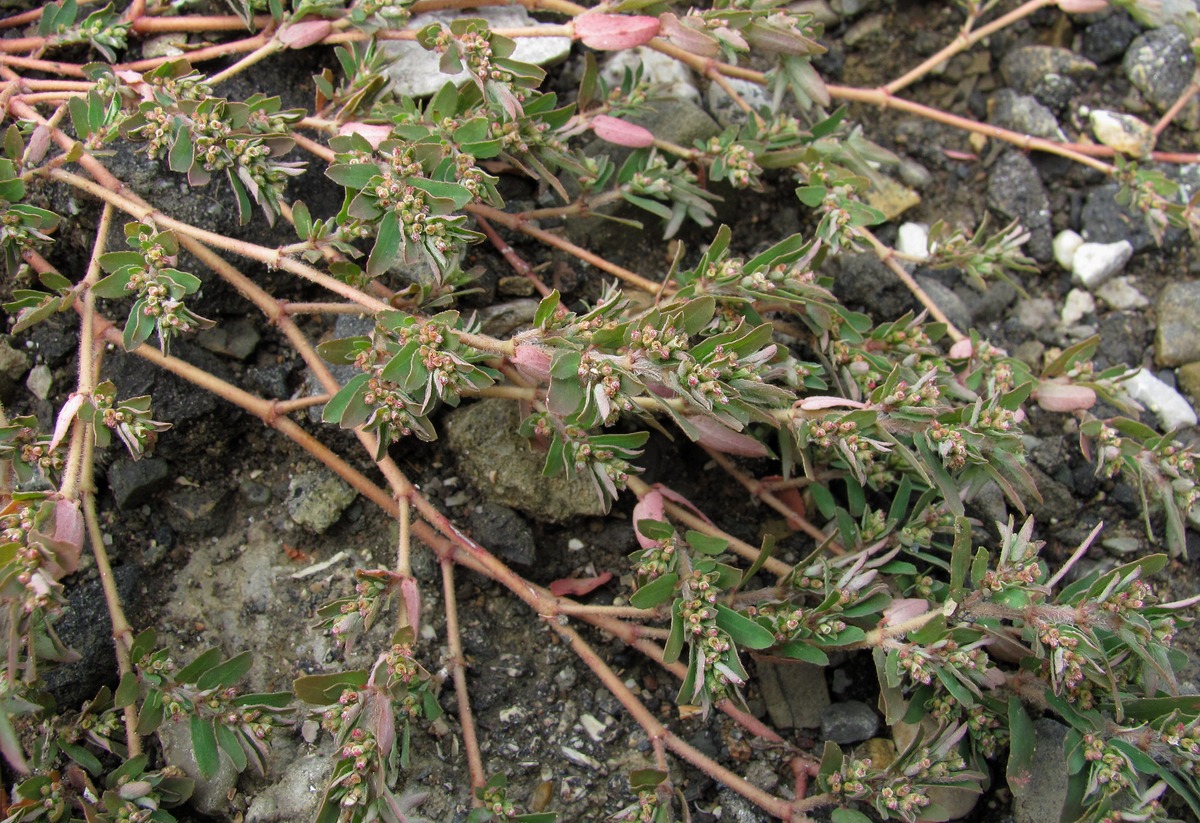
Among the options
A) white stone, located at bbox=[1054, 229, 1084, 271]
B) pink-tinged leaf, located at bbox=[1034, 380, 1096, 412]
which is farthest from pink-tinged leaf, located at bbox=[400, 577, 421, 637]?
white stone, located at bbox=[1054, 229, 1084, 271]

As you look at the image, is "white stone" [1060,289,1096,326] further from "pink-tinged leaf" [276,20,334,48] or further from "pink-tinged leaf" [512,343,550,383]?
"pink-tinged leaf" [276,20,334,48]

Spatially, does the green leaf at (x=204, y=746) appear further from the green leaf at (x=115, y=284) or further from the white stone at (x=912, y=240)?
the white stone at (x=912, y=240)

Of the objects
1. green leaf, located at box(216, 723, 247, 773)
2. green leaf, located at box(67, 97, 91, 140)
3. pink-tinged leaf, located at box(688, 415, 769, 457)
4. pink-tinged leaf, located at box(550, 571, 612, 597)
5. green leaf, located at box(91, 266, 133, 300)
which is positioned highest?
green leaf, located at box(67, 97, 91, 140)

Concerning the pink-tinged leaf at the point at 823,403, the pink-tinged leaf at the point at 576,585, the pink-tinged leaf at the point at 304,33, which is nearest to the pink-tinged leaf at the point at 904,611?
the pink-tinged leaf at the point at 823,403

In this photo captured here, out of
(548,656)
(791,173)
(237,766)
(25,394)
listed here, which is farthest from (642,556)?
(25,394)

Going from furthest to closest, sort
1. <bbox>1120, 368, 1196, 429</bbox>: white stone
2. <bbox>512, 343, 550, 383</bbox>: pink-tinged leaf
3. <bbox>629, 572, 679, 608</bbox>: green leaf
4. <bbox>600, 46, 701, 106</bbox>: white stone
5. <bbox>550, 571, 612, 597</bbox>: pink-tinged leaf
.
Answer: <bbox>600, 46, 701, 106</bbox>: white stone < <bbox>1120, 368, 1196, 429</bbox>: white stone < <bbox>550, 571, 612, 597</bbox>: pink-tinged leaf < <bbox>629, 572, 679, 608</bbox>: green leaf < <bbox>512, 343, 550, 383</bbox>: pink-tinged leaf
